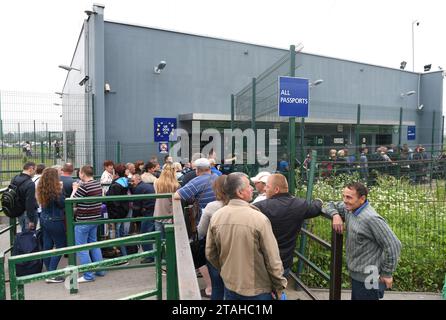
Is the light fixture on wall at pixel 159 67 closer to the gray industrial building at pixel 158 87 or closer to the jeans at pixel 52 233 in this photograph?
the gray industrial building at pixel 158 87

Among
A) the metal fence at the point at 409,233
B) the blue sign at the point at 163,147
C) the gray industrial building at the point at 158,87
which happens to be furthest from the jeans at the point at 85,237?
the gray industrial building at the point at 158,87

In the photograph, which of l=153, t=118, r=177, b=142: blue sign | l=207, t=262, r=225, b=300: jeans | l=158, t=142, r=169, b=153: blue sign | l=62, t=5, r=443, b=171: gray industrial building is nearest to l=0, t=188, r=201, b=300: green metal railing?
l=207, t=262, r=225, b=300: jeans

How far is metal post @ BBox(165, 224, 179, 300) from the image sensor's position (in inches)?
108

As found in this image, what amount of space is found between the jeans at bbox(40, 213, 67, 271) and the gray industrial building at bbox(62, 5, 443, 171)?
23.3ft

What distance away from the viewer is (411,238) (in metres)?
5.39

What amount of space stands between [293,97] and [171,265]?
298 centimetres

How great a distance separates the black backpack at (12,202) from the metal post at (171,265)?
3.43 metres

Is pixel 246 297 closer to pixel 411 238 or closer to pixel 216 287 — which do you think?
pixel 216 287

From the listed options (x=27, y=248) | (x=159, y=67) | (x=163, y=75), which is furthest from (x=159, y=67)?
(x=27, y=248)

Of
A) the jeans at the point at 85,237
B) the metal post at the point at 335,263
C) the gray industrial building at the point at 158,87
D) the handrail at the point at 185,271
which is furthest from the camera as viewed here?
the gray industrial building at the point at 158,87

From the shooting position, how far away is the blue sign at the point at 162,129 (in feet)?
38.1
